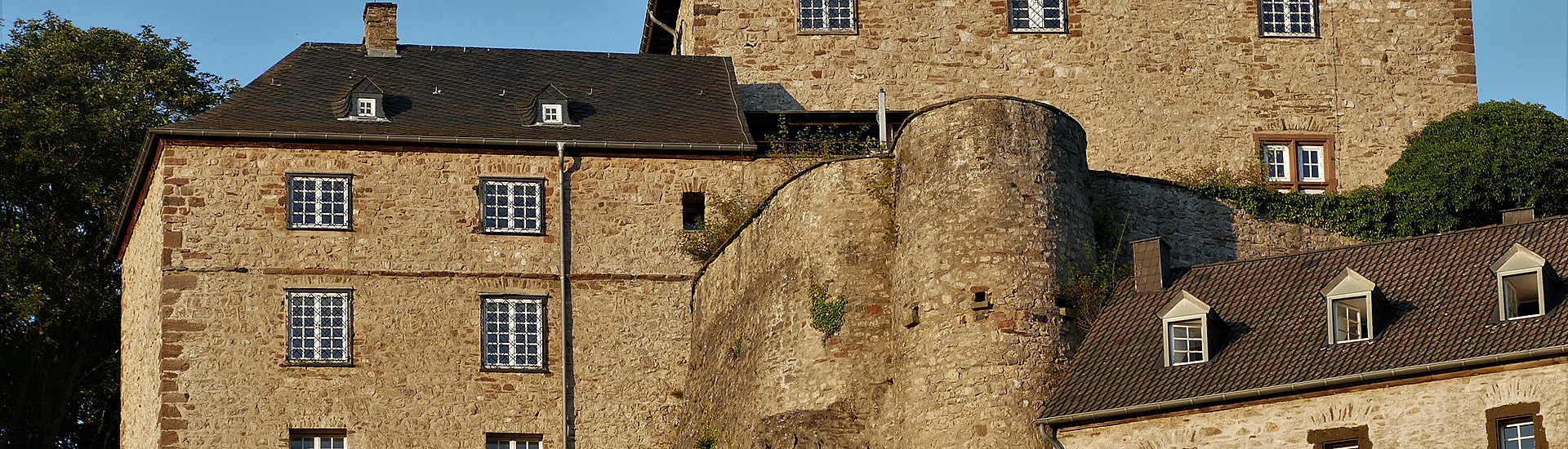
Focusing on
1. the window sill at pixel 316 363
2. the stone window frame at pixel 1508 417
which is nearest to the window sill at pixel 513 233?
the window sill at pixel 316 363

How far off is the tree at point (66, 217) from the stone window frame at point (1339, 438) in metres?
23.9

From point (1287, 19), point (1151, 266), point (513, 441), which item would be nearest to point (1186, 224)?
point (1151, 266)

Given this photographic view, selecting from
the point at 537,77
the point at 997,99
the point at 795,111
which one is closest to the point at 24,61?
the point at 537,77

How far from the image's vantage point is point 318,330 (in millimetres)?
34031

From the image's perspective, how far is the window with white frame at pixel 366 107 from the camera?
1398 inches

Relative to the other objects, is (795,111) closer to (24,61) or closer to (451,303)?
(451,303)

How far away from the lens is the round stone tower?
1122 inches

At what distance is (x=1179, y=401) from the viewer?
27.0 meters

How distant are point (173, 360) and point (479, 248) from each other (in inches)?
172

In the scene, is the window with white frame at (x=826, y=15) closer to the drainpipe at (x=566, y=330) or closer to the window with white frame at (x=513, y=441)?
the drainpipe at (x=566, y=330)

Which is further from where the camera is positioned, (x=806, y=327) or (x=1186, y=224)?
(x=1186, y=224)

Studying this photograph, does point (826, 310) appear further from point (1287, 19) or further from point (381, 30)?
point (1287, 19)

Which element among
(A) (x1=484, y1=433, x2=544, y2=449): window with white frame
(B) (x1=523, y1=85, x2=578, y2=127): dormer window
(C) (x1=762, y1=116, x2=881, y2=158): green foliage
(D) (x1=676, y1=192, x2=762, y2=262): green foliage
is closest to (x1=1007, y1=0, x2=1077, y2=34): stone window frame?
(C) (x1=762, y1=116, x2=881, y2=158): green foliage

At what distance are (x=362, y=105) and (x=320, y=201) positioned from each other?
1.69m
